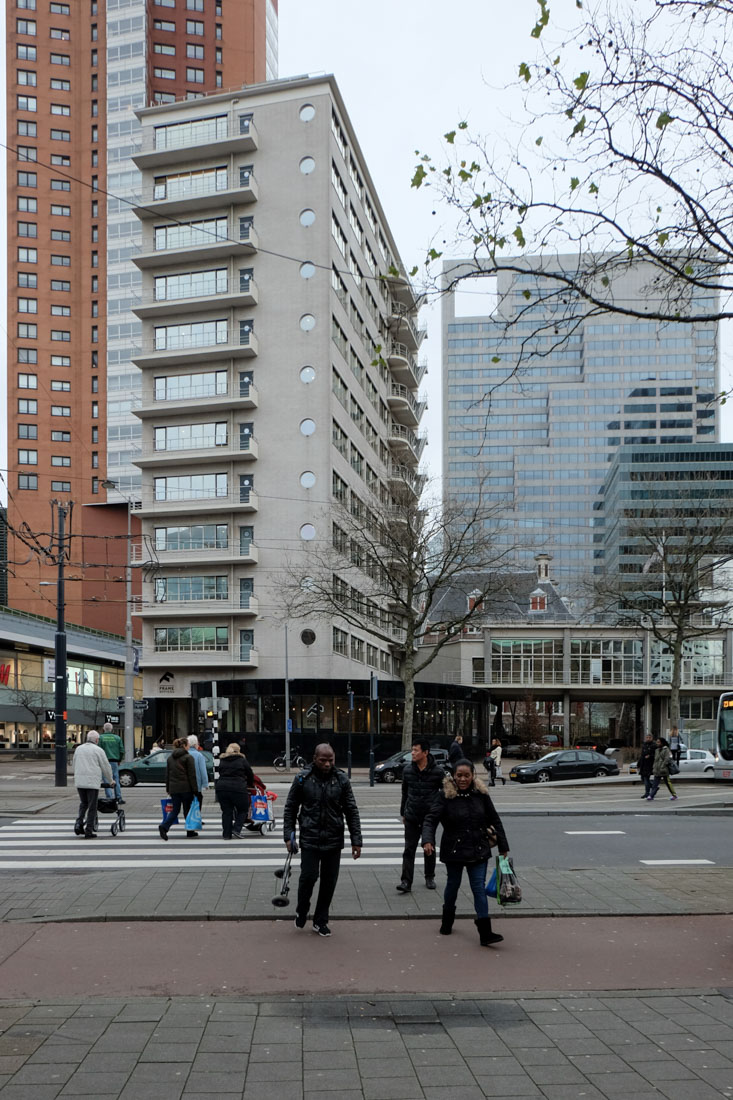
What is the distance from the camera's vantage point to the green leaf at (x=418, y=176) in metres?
9.01

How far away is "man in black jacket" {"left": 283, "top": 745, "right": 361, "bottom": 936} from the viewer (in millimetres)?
8578

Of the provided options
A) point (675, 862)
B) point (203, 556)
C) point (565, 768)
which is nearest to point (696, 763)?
point (565, 768)

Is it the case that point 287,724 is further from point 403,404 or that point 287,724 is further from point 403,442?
point 403,404

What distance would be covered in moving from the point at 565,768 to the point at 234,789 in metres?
24.5

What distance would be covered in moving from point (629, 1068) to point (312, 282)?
156ft

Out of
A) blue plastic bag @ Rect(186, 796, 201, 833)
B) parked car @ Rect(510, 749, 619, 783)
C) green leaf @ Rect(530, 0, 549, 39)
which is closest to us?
green leaf @ Rect(530, 0, 549, 39)

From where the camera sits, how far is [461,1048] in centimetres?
577

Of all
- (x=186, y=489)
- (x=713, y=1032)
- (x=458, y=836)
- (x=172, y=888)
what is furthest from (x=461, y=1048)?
(x=186, y=489)

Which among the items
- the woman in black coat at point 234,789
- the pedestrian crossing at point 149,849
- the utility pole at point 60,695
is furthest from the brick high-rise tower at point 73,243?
the woman in black coat at point 234,789

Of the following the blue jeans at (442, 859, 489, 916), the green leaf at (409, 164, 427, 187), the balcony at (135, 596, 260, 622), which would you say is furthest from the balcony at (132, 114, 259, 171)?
the blue jeans at (442, 859, 489, 916)

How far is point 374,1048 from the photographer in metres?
5.78

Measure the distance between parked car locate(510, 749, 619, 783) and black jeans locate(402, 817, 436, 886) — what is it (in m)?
26.0

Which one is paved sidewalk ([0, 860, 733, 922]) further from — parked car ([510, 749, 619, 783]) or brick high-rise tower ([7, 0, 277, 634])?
brick high-rise tower ([7, 0, 277, 634])

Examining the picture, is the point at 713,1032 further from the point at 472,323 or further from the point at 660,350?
the point at 472,323
